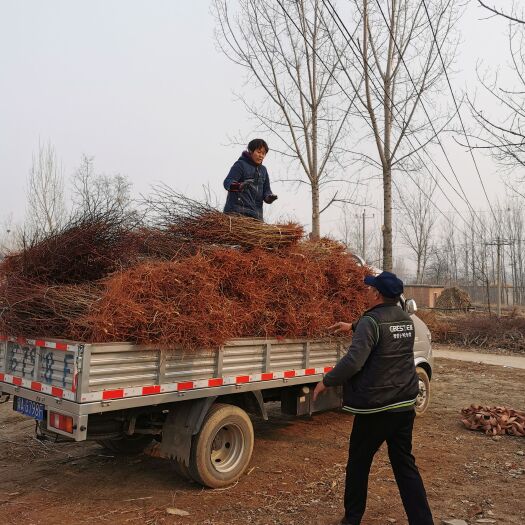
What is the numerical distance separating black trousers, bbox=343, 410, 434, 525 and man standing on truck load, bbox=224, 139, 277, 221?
301cm

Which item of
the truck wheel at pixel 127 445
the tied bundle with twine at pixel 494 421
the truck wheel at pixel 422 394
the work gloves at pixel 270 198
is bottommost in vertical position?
the truck wheel at pixel 127 445

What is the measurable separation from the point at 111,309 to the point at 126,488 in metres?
1.78

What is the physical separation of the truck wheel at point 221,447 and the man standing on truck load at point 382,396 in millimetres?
1203

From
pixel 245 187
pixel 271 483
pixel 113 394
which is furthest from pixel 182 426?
pixel 245 187

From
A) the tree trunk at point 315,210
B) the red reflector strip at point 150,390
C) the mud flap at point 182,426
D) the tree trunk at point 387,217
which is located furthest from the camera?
the tree trunk at point 315,210

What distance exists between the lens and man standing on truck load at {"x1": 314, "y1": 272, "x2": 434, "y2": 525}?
349cm

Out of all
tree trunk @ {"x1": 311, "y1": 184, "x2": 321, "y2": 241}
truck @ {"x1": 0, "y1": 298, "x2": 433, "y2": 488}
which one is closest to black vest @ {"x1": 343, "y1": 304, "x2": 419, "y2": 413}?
truck @ {"x1": 0, "y1": 298, "x2": 433, "y2": 488}

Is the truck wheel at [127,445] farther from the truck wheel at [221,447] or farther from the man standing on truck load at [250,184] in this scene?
the man standing on truck load at [250,184]

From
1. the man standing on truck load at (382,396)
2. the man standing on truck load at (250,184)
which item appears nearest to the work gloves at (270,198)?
the man standing on truck load at (250,184)

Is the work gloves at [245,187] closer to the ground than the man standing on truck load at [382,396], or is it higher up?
higher up

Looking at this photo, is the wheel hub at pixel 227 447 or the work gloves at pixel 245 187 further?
the work gloves at pixel 245 187

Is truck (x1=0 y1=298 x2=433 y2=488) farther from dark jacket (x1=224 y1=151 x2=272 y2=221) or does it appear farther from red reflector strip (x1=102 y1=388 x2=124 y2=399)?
dark jacket (x1=224 y1=151 x2=272 y2=221)

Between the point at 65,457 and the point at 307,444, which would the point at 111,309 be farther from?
the point at 307,444

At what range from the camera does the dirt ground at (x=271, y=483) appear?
3941 millimetres
